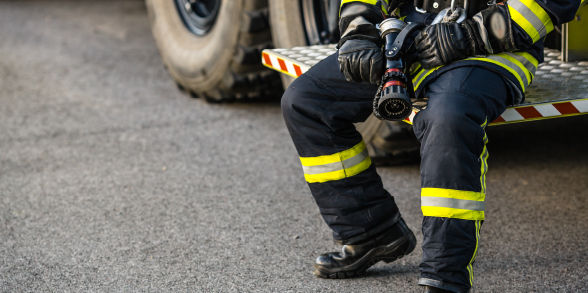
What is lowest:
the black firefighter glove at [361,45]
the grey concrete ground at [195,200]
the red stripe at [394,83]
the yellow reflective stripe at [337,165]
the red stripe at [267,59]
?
the grey concrete ground at [195,200]

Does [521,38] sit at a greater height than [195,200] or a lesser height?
greater

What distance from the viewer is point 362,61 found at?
229cm

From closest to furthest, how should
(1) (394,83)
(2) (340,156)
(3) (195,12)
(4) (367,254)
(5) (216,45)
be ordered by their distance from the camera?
(1) (394,83), (2) (340,156), (4) (367,254), (5) (216,45), (3) (195,12)

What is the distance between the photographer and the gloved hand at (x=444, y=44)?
2199 mm

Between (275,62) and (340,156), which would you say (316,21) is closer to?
(275,62)

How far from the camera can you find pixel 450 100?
6.77 feet

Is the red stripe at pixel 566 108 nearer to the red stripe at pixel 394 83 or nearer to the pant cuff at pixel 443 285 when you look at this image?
→ the red stripe at pixel 394 83

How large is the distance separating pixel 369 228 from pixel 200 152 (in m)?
1.58

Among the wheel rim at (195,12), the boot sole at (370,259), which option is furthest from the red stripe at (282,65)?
the wheel rim at (195,12)

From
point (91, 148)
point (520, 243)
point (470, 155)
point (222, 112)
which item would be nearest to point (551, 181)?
point (520, 243)

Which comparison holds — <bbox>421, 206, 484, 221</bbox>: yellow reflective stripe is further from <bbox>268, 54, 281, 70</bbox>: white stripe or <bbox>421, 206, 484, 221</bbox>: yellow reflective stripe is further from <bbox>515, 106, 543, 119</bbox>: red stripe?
<bbox>268, 54, 281, 70</bbox>: white stripe

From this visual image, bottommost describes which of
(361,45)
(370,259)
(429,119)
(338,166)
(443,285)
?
(370,259)

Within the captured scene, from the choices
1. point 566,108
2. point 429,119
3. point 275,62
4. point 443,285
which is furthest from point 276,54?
point 443,285

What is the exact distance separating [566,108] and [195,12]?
300 cm
